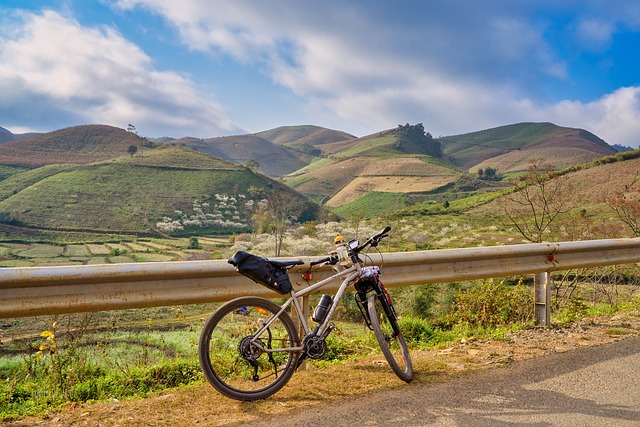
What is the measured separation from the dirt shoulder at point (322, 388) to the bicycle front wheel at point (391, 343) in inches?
4.8

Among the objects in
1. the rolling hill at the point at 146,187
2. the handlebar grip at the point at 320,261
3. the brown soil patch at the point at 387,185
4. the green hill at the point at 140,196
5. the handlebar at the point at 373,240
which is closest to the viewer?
the handlebar at the point at 373,240

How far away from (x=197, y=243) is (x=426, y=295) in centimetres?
7935

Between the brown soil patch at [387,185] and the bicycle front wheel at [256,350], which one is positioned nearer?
the bicycle front wheel at [256,350]

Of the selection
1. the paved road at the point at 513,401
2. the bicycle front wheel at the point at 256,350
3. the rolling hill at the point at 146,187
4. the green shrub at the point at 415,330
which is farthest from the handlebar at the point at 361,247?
the rolling hill at the point at 146,187

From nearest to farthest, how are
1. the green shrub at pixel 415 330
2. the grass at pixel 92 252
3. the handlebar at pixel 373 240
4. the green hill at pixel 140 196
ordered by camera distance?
the handlebar at pixel 373 240 → the green shrub at pixel 415 330 → the grass at pixel 92 252 → the green hill at pixel 140 196

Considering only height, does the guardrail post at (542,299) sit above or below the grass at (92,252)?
above

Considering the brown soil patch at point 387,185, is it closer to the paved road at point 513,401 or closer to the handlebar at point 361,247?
the paved road at point 513,401

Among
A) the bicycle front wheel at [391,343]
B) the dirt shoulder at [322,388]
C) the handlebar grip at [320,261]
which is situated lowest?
the dirt shoulder at [322,388]

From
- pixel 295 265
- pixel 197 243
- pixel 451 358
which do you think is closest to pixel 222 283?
pixel 295 265

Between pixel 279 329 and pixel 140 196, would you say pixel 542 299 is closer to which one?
pixel 279 329

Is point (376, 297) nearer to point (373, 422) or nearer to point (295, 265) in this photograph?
point (295, 265)

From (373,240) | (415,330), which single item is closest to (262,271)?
(373,240)

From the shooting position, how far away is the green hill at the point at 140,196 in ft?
363

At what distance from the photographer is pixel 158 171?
144 metres
